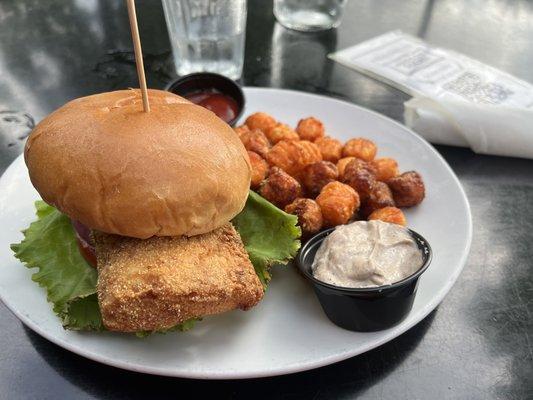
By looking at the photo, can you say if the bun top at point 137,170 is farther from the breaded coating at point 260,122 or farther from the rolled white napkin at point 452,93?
the rolled white napkin at point 452,93

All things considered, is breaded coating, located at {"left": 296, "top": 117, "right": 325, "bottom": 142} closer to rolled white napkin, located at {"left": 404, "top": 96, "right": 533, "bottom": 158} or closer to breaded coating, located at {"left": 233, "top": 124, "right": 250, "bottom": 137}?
breaded coating, located at {"left": 233, "top": 124, "right": 250, "bottom": 137}

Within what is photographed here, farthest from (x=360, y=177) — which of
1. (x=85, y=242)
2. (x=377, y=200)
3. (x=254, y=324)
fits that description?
(x=85, y=242)

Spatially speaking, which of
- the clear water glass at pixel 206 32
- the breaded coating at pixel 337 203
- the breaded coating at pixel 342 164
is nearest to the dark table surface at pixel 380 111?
the clear water glass at pixel 206 32

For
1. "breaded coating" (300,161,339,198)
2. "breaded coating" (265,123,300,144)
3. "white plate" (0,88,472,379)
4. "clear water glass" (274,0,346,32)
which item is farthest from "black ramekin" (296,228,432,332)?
"clear water glass" (274,0,346,32)

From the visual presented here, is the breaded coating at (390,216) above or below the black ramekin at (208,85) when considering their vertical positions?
below

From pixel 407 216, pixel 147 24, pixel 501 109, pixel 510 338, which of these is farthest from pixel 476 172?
pixel 147 24

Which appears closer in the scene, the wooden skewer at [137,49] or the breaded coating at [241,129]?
the wooden skewer at [137,49]
